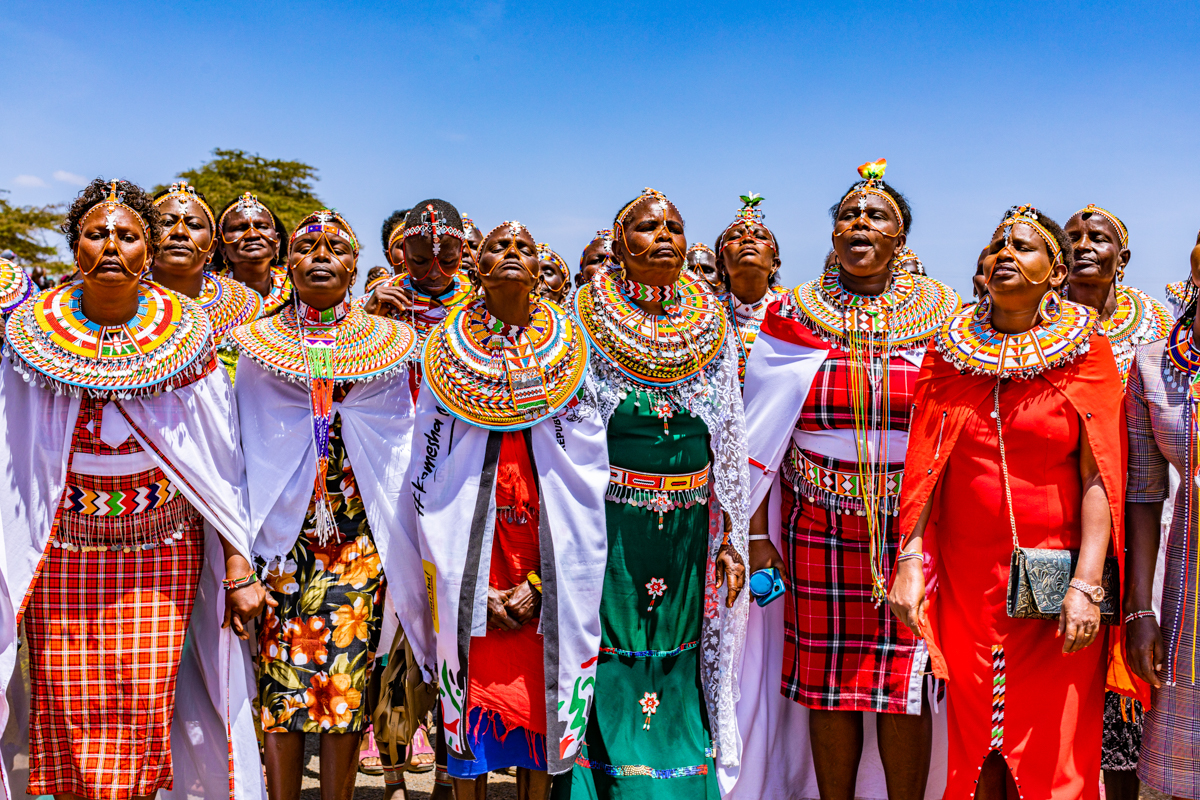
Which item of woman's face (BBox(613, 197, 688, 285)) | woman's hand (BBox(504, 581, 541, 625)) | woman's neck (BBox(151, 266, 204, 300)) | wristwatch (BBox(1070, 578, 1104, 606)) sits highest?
woman's face (BBox(613, 197, 688, 285))

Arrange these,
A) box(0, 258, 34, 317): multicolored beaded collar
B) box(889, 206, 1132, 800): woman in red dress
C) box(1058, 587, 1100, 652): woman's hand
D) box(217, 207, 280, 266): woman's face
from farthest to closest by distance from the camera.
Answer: box(217, 207, 280, 266): woman's face, box(0, 258, 34, 317): multicolored beaded collar, box(889, 206, 1132, 800): woman in red dress, box(1058, 587, 1100, 652): woman's hand

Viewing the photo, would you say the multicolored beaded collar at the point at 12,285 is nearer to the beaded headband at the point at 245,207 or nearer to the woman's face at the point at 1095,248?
the beaded headband at the point at 245,207

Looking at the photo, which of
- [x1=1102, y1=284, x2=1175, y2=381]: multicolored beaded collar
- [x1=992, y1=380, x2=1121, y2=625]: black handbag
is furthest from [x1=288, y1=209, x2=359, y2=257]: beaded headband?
Answer: [x1=1102, y1=284, x2=1175, y2=381]: multicolored beaded collar

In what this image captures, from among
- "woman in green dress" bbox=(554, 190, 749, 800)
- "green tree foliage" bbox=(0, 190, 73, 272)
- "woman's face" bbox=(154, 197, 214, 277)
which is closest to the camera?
"woman in green dress" bbox=(554, 190, 749, 800)

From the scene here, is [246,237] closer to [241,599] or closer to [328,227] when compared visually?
[328,227]

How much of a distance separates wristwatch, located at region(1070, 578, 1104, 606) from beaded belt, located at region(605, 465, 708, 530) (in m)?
1.44

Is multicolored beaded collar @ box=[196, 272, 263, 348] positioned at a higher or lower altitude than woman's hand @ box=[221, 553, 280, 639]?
higher

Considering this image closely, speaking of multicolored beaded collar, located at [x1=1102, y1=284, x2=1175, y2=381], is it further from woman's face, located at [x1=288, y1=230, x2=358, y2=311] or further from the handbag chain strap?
woman's face, located at [x1=288, y1=230, x2=358, y2=311]

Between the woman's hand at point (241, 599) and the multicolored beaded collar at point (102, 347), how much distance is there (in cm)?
74

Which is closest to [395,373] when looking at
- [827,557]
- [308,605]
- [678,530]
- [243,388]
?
[243,388]

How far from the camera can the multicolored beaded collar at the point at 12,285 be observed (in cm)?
438

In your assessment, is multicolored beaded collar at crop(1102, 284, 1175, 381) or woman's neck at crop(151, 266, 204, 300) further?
multicolored beaded collar at crop(1102, 284, 1175, 381)

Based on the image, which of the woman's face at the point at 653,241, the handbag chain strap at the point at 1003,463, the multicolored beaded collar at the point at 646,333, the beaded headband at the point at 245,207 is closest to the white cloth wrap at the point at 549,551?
the multicolored beaded collar at the point at 646,333

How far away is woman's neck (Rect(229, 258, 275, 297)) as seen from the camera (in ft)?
17.7
